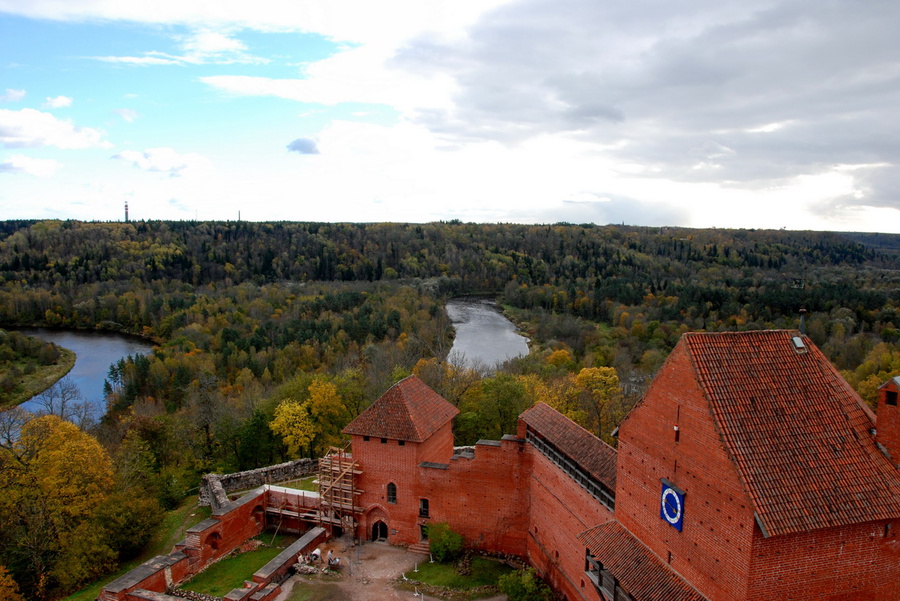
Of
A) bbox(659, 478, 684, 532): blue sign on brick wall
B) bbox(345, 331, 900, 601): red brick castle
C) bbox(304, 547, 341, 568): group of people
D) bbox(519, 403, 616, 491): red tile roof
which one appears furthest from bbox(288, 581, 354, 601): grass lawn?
bbox(659, 478, 684, 532): blue sign on brick wall

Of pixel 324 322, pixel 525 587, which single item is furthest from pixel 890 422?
pixel 324 322

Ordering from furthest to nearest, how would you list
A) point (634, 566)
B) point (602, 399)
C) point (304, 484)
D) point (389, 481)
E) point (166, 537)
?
point (602, 399)
point (304, 484)
point (166, 537)
point (389, 481)
point (634, 566)

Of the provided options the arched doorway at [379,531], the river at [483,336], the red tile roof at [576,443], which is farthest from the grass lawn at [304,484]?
the river at [483,336]

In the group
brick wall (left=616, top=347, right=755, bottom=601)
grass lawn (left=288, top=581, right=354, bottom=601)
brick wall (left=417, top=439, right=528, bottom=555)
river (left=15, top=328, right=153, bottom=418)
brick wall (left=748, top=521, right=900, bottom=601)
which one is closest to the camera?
brick wall (left=748, top=521, right=900, bottom=601)

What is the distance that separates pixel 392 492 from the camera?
2630cm

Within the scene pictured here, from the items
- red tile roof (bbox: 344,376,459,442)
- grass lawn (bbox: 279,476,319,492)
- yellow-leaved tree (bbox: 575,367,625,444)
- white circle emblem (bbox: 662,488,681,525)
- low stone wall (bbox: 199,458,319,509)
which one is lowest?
grass lawn (bbox: 279,476,319,492)

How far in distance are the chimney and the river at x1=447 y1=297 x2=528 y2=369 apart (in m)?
42.1

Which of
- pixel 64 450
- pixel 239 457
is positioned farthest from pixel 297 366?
pixel 64 450

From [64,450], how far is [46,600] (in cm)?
600

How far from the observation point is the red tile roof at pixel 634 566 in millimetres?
14266

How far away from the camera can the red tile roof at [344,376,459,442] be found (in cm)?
2547

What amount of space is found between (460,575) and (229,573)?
9.87m

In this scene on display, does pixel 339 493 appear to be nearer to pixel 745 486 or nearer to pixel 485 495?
pixel 485 495

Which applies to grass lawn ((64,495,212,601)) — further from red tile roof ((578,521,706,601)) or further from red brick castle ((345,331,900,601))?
red tile roof ((578,521,706,601))
